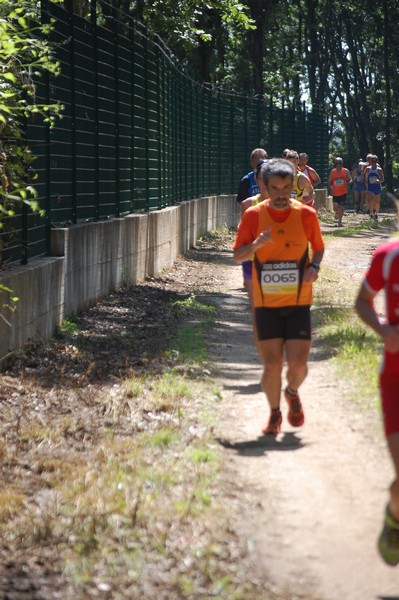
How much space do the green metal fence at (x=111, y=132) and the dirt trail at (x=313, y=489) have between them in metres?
3.11

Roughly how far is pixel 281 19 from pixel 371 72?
572 inches

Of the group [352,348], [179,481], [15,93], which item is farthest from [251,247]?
[352,348]

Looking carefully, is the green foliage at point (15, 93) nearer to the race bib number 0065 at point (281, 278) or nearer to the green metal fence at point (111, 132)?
the green metal fence at point (111, 132)

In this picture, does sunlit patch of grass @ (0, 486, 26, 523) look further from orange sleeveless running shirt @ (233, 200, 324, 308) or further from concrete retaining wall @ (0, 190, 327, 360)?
concrete retaining wall @ (0, 190, 327, 360)

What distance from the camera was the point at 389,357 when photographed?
17.0 ft

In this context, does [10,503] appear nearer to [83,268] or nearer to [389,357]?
[389,357]

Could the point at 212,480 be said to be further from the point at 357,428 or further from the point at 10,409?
the point at 10,409

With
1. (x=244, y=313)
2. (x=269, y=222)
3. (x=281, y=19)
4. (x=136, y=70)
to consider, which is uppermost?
(x=281, y=19)

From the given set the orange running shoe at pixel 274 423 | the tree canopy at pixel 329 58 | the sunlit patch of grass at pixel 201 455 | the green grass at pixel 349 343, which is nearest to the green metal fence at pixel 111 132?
the green grass at pixel 349 343

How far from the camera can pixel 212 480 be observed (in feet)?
22.7

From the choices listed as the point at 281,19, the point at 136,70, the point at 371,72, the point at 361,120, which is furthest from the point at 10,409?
the point at 371,72

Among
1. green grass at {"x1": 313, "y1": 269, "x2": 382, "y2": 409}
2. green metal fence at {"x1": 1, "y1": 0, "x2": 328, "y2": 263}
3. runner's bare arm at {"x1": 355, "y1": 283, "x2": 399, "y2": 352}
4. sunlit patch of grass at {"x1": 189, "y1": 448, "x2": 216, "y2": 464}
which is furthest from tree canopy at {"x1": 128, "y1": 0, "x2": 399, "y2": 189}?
runner's bare arm at {"x1": 355, "y1": 283, "x2": 399, "y2": 352}

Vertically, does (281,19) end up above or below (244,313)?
above

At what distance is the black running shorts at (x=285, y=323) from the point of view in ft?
26.3
